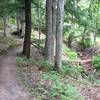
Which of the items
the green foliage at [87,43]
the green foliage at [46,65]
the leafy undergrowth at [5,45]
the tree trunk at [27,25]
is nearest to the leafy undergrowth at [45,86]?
the green foliage at [46,65]

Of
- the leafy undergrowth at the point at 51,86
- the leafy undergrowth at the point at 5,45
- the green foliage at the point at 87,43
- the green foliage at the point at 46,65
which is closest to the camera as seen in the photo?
the leafy undergrowth at the point at 51,86

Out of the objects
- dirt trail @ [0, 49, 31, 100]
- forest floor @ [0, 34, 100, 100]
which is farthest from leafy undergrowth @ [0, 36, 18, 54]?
dirt trail @ [0, 49, 31, 100]

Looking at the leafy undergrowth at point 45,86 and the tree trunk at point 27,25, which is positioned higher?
the tree trunk at point 27,25

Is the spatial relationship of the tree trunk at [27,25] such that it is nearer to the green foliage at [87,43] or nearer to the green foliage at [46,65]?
the green foliage at [46,65]

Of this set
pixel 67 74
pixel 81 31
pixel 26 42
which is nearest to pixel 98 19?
pixel 81 31

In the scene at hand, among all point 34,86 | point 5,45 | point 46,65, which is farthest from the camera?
point 5,45

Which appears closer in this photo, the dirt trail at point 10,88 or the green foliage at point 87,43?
the dirt trail at point 10,88

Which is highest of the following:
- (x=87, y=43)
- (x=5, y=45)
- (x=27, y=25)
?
(x=27, y=25)

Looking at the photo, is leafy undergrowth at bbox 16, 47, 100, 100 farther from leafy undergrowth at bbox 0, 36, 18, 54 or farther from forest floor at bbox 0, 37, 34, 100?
leafy undergrowth at bbox 0, 36, 18, 54

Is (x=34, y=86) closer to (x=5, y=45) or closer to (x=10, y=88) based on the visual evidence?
(x=10, y=88)

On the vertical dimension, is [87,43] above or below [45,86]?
below

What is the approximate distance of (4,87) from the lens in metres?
10.9

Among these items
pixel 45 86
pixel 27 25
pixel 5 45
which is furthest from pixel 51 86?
pixel 5 45

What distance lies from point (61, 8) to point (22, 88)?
5513 mm
